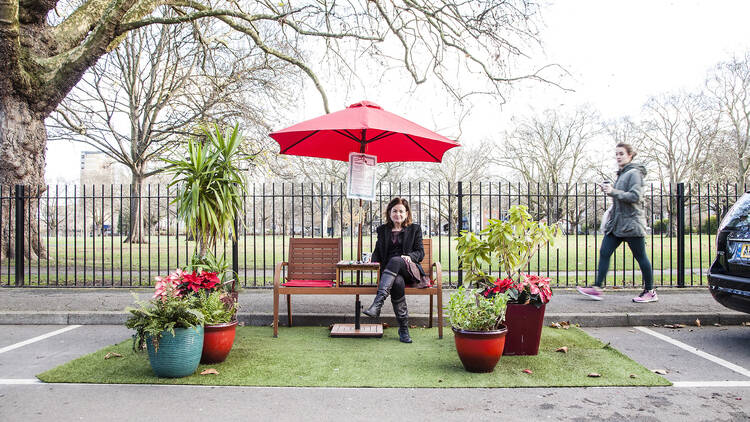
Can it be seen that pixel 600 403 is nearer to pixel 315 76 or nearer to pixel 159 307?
pixel 159 307

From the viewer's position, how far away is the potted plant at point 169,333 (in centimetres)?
410

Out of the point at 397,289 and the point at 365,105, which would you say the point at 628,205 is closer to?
the point at 397,289

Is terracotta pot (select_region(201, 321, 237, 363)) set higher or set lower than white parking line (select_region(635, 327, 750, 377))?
higher

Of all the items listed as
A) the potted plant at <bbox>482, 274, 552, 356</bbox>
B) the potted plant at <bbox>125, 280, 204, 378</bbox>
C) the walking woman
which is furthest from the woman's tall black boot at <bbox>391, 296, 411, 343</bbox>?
the walking woman

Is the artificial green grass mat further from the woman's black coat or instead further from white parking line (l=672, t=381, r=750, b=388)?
the woman's black coat

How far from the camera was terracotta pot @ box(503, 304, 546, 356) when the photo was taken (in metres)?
4.89

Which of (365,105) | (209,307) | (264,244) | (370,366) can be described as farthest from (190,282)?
(264,244)

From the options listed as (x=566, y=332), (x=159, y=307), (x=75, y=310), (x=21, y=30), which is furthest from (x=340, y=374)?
(x=21, y=30)

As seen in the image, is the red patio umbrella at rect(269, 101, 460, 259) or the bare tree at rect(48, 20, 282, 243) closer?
the red patio umbrella at rect(269, 101, 460, 259)

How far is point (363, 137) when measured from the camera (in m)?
6.17

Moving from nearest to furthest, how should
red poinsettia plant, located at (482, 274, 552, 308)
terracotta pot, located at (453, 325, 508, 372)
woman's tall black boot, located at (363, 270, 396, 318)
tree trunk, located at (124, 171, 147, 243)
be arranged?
terracotta pot, located at (453, 325, 508, 372) < red poinsettia plant, located at (482, 274, 552, 308) < woman's tall black boot, located at (363, 270, 396, 318) < tree trunk, located at (124, 171, 147, 243)

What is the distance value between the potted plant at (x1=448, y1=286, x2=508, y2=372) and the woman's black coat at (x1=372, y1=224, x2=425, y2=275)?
61.3 inches

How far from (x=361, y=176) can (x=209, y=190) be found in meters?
1.74

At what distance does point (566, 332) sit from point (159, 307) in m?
4.40
